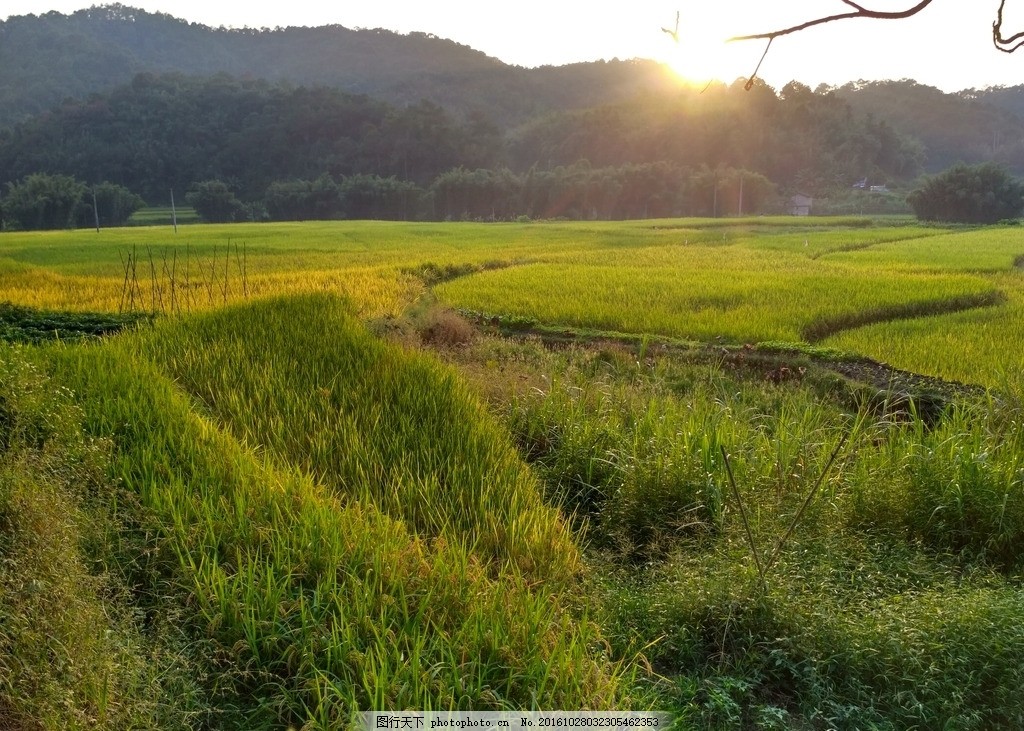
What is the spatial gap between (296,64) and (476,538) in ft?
350

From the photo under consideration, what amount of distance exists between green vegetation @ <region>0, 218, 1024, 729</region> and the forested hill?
197ft

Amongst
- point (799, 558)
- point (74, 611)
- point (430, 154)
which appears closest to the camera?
point (74, 611)

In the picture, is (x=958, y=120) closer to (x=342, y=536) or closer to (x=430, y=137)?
(x=430, y=137)

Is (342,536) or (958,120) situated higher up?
(958,120)

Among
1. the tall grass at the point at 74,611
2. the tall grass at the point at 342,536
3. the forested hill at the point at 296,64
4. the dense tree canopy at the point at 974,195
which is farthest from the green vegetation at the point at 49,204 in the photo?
the dense tree canopy at the point at 974,195

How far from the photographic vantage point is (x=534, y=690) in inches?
76.0

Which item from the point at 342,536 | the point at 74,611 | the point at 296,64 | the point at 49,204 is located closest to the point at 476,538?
the point at 342,536

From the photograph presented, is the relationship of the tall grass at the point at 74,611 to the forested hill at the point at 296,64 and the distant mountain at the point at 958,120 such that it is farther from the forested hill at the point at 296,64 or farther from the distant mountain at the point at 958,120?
the distant mountain at the point at 958,120

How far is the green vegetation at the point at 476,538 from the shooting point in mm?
2045

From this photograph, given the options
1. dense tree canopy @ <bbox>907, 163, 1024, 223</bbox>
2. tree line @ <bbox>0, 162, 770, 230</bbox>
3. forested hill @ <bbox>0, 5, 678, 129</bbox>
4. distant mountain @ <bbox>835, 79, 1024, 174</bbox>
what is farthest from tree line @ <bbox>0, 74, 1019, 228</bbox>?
forested hill @ <bbox>0, 5, 678, 129</bbox>

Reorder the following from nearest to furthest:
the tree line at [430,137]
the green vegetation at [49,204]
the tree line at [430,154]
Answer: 1. the green vegetation at [49,204]
2. the tree line at [430,154]
3. the tree line at [430,137]

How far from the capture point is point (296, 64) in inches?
3809

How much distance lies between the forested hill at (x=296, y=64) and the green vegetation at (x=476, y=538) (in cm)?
5999

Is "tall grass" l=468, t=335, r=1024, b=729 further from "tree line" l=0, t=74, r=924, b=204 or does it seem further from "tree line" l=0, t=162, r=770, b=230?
"tree line" l=0, t=74, r=924, b=204
